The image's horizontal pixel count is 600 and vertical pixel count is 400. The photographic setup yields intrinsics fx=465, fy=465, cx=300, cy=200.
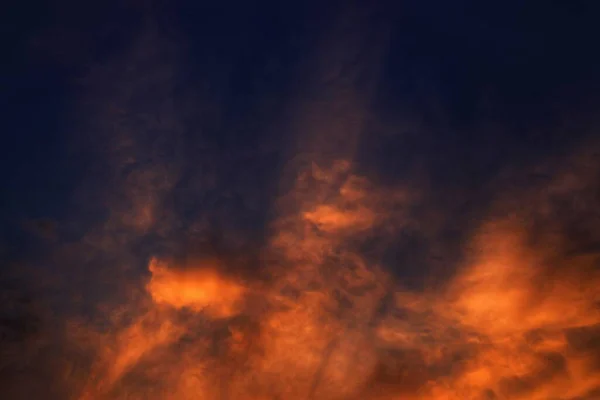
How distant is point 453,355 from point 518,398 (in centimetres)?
521

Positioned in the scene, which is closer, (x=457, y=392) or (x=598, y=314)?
(x=598, y=314)

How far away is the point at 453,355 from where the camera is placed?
29062 millimetres

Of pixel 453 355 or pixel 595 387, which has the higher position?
pixel 453 355

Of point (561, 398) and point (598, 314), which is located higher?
point (598, 314)

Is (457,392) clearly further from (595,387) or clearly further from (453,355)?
(595,387)

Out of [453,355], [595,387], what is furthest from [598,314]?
[453,355]

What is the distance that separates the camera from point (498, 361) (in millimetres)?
29281

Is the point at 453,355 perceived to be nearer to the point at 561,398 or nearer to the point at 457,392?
the point at 457,392

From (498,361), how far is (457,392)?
3.32m

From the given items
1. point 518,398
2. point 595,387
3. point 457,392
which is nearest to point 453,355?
point 457,392

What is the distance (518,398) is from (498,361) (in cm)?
283

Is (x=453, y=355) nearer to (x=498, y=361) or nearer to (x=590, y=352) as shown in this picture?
(x=498, y=361)

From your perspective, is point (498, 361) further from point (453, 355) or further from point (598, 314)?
point (598, 314)

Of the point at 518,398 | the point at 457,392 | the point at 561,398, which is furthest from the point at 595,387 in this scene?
the point at 457,392
